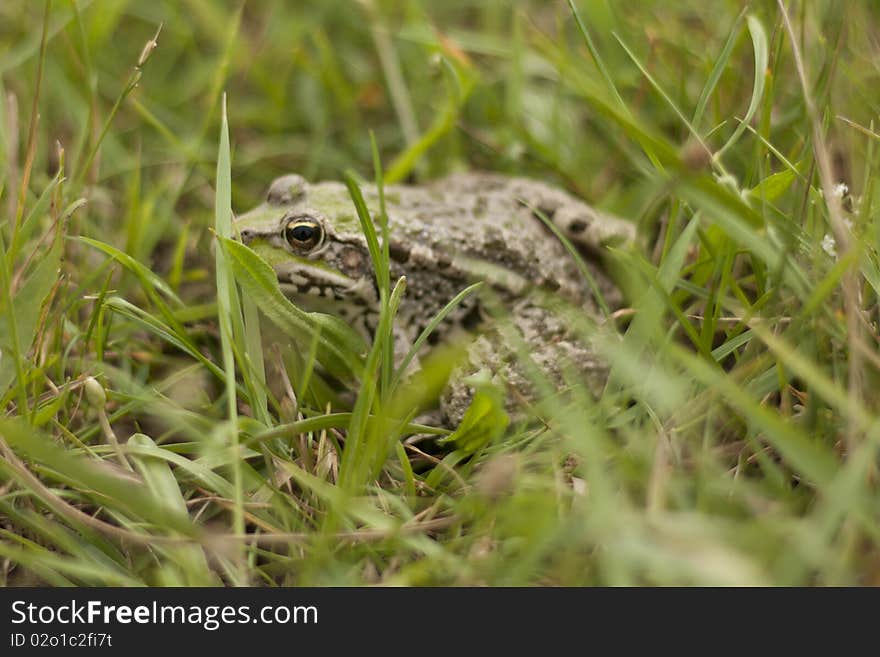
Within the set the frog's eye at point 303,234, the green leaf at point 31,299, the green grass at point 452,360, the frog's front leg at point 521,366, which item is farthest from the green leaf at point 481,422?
the green leaf at point 31,299

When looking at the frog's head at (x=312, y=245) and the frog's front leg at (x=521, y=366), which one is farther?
the frog's head at (x=312, y=245)

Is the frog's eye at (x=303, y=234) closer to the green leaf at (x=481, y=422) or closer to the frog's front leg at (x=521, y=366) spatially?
the frog's front leg at (x=521, y=366)

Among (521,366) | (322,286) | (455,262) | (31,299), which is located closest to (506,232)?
(455,262)

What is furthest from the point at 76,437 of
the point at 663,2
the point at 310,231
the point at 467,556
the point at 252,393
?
the point at 663,2

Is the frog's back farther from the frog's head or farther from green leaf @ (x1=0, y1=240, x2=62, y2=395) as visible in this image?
green leaf @ (x1=0, y1=240, x2=62, y2=395)

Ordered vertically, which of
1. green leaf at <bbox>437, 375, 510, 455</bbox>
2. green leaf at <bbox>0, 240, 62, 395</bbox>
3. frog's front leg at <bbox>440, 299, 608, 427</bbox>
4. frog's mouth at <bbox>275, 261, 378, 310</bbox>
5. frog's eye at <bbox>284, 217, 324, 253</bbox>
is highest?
frog's eye at <bbox>284, 217, 324, 253</bbox>

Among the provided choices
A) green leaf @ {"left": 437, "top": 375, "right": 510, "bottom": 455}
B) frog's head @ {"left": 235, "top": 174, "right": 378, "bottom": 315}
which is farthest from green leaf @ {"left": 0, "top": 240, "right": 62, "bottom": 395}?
green leaf @ {"left": 437, "top": 375, "right": 510, "bottom": 455}
